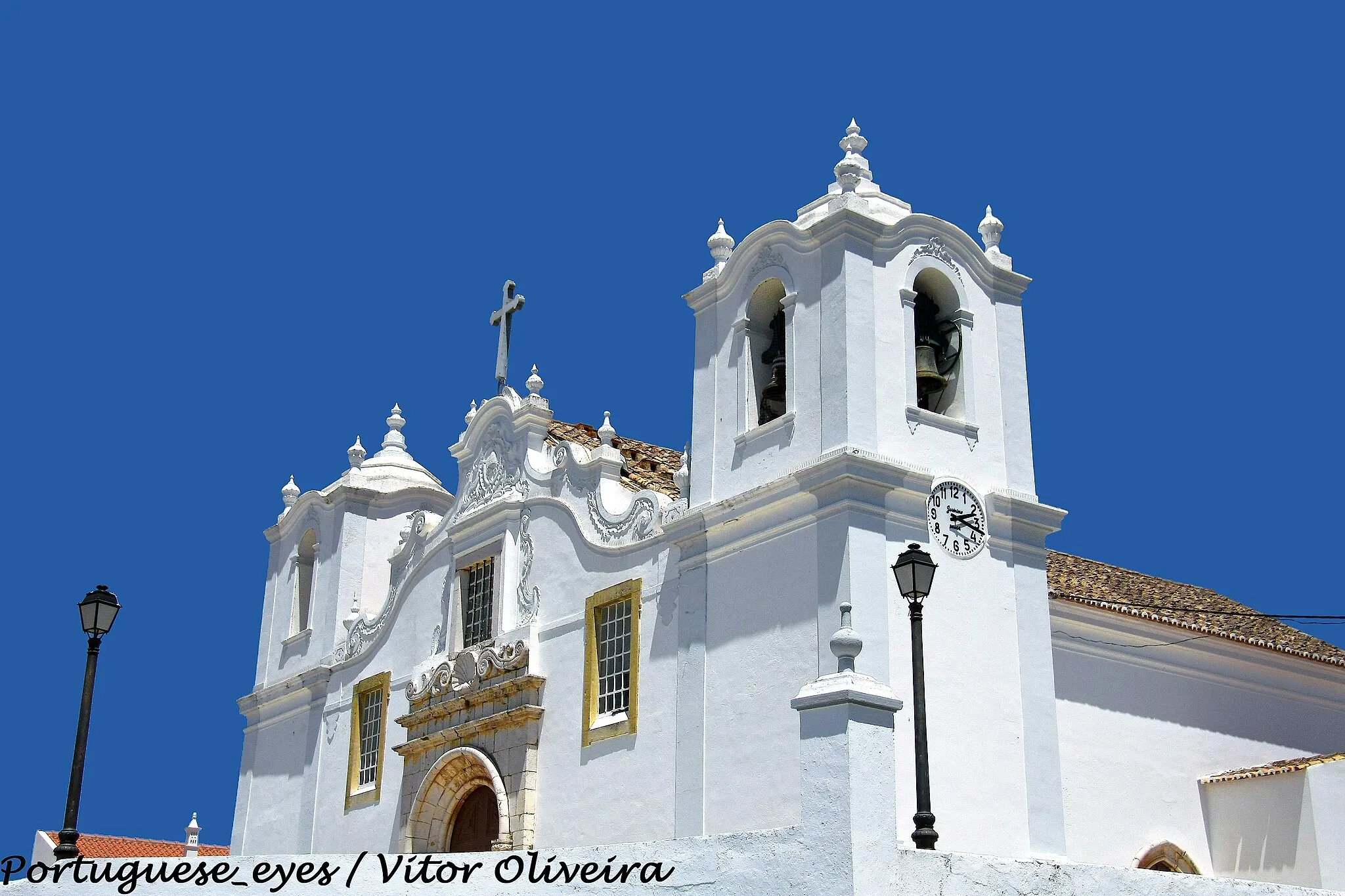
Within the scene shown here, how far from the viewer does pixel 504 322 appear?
2273cm

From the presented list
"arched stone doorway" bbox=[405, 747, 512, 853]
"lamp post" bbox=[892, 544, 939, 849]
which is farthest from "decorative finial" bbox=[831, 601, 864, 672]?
"arched stone doorway" bbox=[405, 747, 512, 853]

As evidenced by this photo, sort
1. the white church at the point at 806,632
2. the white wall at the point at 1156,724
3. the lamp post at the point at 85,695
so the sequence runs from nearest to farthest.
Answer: the lamp post at the point at 85,695 < the white church at the point at 806,632 < the white wall at the point at 1156,724

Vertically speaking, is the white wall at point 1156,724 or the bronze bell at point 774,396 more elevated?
the bronze bell at point 774,396

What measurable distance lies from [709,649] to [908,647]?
2.47 metres

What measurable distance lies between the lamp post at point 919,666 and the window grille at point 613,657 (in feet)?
21.1

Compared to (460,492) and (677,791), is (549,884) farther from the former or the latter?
(460,492)

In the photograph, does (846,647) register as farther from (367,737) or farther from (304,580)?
(304,580)

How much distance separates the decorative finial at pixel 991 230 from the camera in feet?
61.4

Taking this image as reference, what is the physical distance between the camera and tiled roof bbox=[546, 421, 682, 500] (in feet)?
67.0

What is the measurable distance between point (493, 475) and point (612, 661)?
4.11 meters

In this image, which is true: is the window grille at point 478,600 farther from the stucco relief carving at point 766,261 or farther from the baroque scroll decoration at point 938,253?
the baroque scroll decoration at point 938,253

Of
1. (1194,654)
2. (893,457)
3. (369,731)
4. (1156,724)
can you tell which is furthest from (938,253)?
(369,731)

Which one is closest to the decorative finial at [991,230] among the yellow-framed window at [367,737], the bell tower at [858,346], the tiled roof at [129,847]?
the bell tower at [858,346]

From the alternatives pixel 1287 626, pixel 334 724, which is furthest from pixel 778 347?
pixel 1287 626
